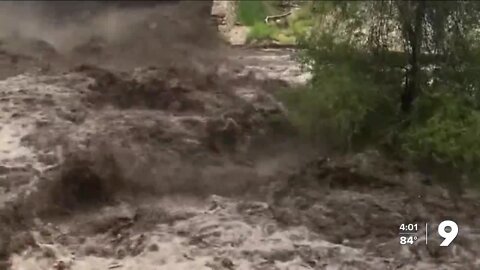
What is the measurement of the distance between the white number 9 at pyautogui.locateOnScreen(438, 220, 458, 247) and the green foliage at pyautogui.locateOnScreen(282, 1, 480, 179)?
1.60 feet

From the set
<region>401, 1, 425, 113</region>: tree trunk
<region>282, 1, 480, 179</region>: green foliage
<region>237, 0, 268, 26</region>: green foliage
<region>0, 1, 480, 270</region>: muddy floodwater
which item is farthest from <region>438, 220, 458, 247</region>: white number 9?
<region>237, 0, 268, 26</region>: green foliage

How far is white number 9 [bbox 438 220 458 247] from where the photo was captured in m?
6.71

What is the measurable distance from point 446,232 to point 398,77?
1.48 m

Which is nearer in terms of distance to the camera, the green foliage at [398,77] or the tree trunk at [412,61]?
the green foliage at [398,77]

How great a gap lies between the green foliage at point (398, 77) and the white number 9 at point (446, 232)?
49cm

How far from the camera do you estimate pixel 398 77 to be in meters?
7.46

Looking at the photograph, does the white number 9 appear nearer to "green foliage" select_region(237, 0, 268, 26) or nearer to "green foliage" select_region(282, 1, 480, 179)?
"green foliage" select_region(282, 1, 480, 179)

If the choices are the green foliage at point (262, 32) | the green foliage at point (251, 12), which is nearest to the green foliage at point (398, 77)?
the green foliage at point (262, 32)

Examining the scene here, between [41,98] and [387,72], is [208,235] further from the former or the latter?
[41,98]

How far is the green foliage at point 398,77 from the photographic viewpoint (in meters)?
6.96

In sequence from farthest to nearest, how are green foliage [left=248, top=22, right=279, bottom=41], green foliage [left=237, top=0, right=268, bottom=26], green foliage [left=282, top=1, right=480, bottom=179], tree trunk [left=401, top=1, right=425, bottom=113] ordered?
green foliage [left=237, top=0, right=268, bottom=26] < green foliage [left=248, top=22, right=279, bottom=41] < tree trunk [left=401, top=1, right=425, bottom=113] < green foliage [left=282, top=1, right=480, bottom=179]

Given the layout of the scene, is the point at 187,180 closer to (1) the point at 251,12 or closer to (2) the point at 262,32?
(2) the point at 262,32

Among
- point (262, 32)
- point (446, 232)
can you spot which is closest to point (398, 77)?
point (446, 232)

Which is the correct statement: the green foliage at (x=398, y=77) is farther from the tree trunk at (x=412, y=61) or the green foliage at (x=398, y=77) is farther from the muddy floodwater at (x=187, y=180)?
the muddy floodwater at (x=187, y=180)
